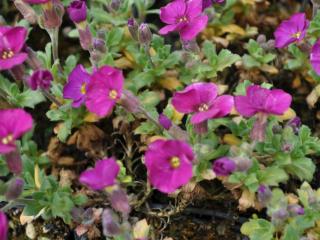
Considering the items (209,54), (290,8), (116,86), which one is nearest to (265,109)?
(116,86)

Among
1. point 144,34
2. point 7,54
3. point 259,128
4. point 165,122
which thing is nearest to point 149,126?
point 165,122

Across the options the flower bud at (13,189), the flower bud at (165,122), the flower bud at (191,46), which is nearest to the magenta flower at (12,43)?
the flower bud at (13,189)

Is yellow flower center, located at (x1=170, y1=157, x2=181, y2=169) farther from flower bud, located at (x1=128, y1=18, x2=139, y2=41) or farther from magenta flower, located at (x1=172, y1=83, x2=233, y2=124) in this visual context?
flower bud, located at (x1=128, y1=18, x2=139, y2=41)

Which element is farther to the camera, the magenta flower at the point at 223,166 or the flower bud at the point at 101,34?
the flower bud at the point at 101,34

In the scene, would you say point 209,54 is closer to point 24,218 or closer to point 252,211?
point 252,211

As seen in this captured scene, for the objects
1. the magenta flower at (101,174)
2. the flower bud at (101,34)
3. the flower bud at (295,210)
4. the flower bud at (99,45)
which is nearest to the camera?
the magenta flower at (101,174)

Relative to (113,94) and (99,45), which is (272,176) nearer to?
(113,94)

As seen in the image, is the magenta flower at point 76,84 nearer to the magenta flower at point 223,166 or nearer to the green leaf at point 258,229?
the magenta flower at point 223,166

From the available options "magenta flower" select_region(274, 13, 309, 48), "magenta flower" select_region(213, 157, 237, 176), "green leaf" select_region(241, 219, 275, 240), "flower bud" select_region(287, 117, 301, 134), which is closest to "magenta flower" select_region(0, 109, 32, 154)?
"magenta flower" select_region(213, 157, 237, 176)
